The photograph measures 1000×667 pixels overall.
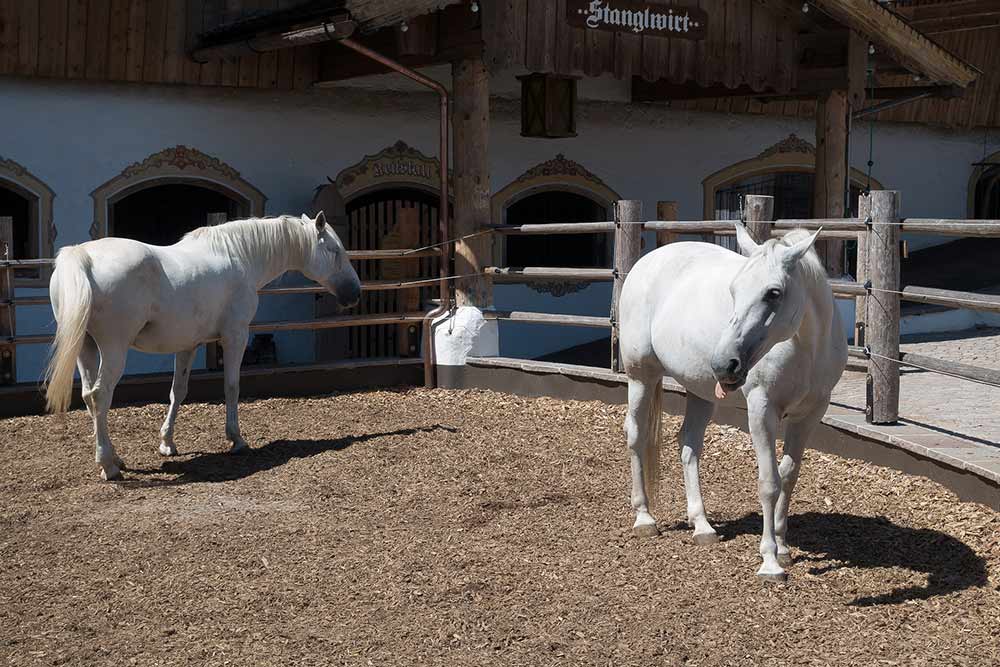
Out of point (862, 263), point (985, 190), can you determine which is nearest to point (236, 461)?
point (862, 263)

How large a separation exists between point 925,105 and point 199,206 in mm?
9643

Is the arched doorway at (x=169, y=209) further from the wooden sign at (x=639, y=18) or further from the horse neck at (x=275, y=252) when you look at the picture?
the wooden sign at (x=639, y=18)

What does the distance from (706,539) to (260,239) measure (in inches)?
158

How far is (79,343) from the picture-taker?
6750 mm

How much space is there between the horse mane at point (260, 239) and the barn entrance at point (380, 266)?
3197mm

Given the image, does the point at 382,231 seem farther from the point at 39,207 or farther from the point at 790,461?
the point at 790,461

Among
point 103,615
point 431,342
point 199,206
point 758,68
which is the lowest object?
point 103,615

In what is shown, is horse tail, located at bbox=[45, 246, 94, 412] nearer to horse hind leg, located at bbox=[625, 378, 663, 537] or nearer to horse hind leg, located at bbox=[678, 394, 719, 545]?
horse hind leg, located at bbox=[625, 378, 663, 537]

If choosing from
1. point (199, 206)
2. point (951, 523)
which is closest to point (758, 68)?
point (199, 206)

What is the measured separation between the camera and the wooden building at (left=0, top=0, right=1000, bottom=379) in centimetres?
1030

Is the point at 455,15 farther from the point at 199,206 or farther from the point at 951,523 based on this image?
the point at 951,523

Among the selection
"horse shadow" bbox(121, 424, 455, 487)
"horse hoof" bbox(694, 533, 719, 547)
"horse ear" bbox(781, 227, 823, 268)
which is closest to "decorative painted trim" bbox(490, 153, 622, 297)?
"horse shadow" bbox(121, 424, 455, 487)

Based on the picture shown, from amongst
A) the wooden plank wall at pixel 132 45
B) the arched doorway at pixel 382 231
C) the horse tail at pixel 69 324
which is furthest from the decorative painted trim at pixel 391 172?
the horse tail at pixel 69 324

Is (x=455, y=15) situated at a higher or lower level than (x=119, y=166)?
higher
